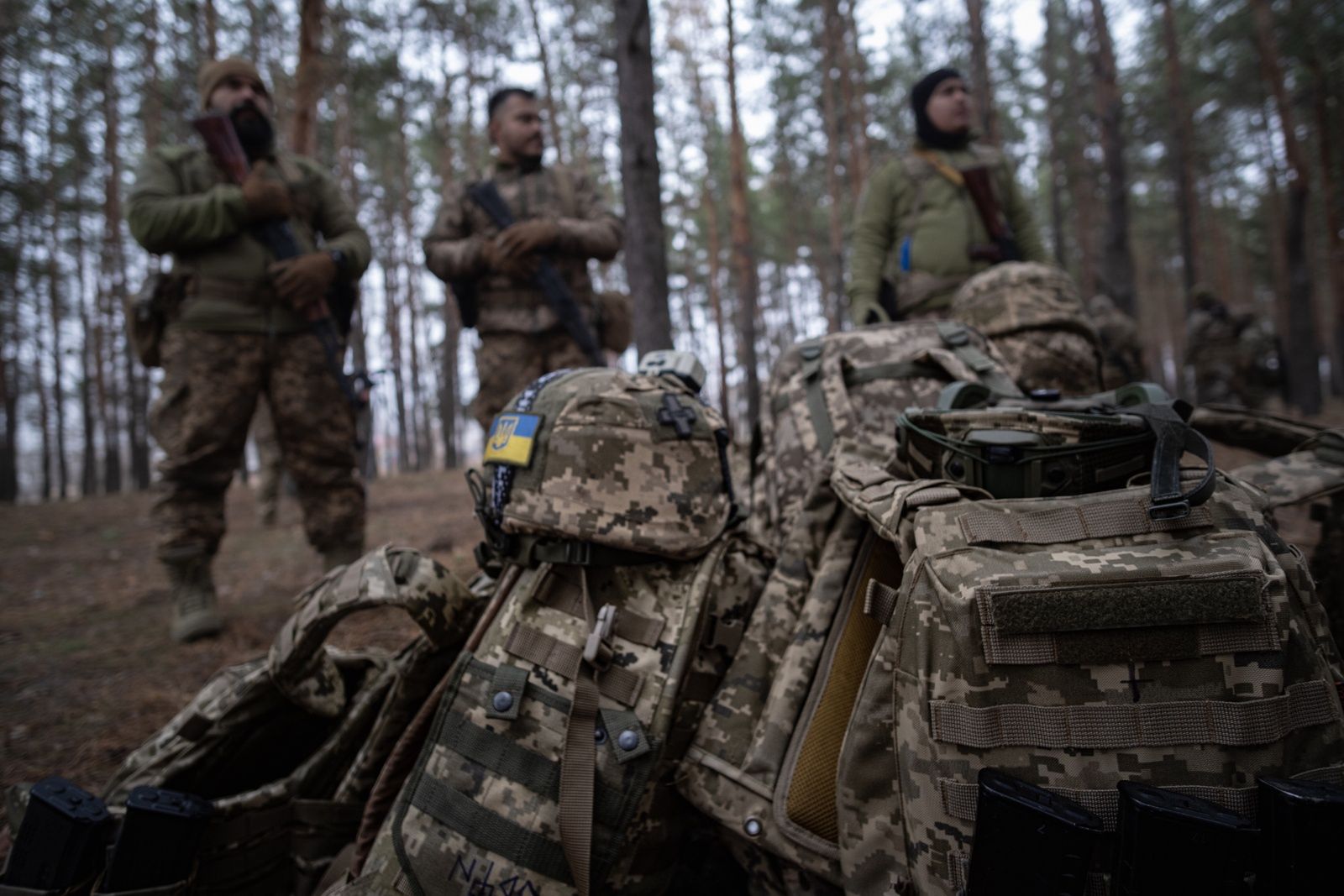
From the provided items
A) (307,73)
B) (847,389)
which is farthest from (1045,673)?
(307,73)

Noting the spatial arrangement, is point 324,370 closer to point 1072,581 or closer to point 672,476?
point 672,476

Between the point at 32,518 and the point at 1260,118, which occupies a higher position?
the point at 1260,118

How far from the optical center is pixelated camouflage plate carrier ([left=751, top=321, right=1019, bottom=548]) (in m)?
2.25

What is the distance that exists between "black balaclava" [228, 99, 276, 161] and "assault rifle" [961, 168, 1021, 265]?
12.1 ft

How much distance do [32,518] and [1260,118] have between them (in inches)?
993

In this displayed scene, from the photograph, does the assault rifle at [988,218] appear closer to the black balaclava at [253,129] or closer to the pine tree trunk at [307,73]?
the black balaclava at [253,129]

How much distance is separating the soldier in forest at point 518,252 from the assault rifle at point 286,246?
1.94 ft

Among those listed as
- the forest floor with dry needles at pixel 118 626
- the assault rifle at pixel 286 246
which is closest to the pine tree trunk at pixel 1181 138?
the assault rifle at pixel 286 246

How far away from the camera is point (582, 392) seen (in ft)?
5.78

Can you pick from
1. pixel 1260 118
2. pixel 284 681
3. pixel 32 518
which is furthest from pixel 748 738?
pixel 1260 118

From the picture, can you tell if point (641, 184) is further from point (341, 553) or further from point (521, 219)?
point (341, 553)

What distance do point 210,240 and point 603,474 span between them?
2.74 metres

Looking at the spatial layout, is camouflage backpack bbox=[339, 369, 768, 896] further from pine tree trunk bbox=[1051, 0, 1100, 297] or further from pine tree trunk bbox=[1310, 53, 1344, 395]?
pine tree trunk bbox=[1051, 0, 1100, 297]

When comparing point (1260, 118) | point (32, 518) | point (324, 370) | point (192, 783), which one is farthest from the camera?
point (1260, 118)
